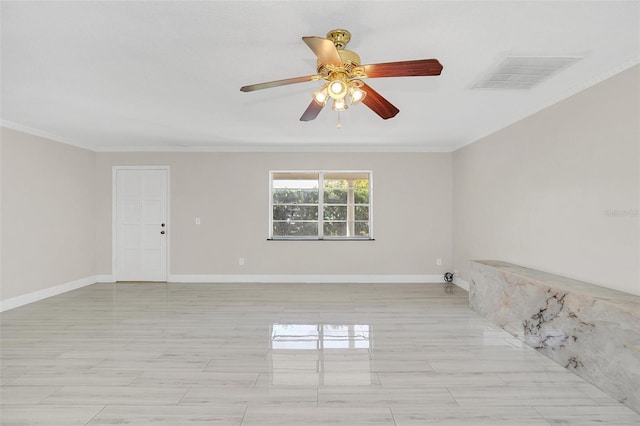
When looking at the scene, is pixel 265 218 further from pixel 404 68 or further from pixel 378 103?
pixel 404 68

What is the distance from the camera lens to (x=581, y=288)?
2604 millimetres

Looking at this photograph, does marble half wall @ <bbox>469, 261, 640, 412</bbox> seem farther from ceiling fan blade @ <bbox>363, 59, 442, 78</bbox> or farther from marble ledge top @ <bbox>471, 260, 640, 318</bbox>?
ceiling fan blade @ <bbox>363, 59, 442, 78</bbox>

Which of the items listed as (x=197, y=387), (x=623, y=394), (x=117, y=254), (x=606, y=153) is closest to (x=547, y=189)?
(x=606, y=153)

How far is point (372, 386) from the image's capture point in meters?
2.30

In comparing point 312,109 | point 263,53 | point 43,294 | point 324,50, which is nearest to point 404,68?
point 324,50

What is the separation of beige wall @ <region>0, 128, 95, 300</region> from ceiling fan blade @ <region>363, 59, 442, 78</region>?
4673mm

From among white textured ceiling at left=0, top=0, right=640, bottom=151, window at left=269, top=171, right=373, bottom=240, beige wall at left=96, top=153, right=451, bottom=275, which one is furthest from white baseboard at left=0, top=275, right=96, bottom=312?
window at left=269, top=171, right=373, bottom=240

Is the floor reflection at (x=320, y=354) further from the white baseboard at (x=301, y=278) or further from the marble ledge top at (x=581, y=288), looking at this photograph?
the white baseboard at (x=301, y=278)

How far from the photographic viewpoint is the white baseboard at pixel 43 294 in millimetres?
4105

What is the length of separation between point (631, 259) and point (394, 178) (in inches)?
140

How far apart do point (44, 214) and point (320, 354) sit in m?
4.45

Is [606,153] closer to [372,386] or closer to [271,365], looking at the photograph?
[372,386]

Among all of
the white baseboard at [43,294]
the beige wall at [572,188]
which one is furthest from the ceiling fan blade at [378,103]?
the white baseboard at [43,294]

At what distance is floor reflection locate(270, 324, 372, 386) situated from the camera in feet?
7.92
